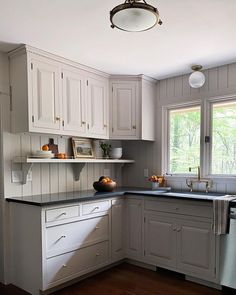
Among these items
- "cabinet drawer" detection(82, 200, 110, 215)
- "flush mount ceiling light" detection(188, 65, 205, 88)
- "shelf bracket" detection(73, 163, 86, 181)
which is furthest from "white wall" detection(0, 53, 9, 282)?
"flush mount ceiling light" detection(188, 65, 205, 88)

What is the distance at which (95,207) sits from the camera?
115 inches

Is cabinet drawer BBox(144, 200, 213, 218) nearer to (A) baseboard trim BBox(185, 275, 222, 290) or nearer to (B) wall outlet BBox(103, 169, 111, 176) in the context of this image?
(A) baseboard trim BBox(185, 275, 222, 290)

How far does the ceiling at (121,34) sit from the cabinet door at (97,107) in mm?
267

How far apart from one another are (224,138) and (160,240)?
1.40 meters

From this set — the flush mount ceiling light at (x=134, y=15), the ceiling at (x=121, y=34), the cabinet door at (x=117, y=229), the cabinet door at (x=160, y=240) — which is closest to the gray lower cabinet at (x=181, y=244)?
the cabinet door at (x=160, y=240)

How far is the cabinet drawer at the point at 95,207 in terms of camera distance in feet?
9.21

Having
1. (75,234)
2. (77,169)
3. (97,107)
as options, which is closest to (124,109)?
(97,107)

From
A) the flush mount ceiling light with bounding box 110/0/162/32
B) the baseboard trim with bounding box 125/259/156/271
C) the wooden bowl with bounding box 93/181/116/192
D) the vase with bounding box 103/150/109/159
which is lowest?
the baseboard trim with bounding box 125/259/156/271

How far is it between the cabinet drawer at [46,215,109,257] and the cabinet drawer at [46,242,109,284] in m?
0.06

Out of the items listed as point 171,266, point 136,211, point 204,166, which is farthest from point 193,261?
Answer: point 204,166

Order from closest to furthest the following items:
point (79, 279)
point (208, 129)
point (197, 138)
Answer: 1. point (79, 279)
2. point (208, 129)
3. point (197, 138)

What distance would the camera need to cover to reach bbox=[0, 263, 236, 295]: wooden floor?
254 cm

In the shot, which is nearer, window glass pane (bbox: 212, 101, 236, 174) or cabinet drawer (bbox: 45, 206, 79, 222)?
cabinet drawer (bbox: 45, 206, 79, 222)

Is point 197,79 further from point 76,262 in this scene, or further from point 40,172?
point 76,262
